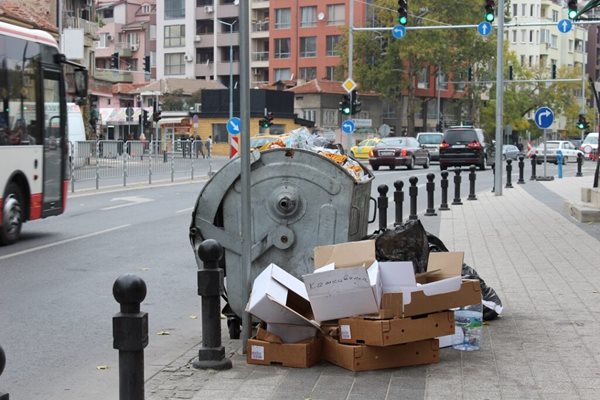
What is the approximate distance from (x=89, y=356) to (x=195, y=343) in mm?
879

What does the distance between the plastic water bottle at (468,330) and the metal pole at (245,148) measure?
5.04 ft

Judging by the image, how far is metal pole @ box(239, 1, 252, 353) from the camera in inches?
271

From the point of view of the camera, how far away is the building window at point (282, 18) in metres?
95.1

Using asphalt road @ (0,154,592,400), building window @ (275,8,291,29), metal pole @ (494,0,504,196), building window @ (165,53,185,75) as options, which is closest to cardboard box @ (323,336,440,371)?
asphalt road @ (0,154,592,400)

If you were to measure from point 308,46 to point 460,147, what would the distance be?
5245 cm

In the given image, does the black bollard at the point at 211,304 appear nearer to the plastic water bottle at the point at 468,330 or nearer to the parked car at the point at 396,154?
the plastic water bottle at the point at 468,330

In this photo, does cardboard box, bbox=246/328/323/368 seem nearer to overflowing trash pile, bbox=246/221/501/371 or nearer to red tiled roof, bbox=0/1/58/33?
overflowing trash pile, bbox=246/221/501/371

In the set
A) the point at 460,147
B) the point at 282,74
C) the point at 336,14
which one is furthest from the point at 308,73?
the point at 460,147

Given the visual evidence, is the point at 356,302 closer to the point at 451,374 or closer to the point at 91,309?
the point at 451,374

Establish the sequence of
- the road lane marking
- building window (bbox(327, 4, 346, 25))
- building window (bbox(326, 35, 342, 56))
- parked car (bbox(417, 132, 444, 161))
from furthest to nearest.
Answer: building window (bbox(326, 35, 342, 56))
building window (bbox(327, 4, 346, 25))
parked car (bbox(417, 132, 444, 161))
the road lane marking

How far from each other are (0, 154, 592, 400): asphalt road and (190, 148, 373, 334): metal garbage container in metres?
0.91

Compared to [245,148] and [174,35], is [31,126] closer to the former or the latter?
[245,148]

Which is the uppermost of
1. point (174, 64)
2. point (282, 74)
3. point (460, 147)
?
point (174, 64)

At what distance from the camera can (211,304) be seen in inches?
261
